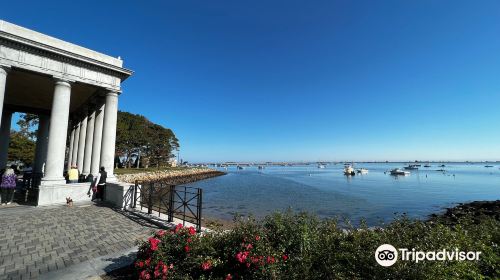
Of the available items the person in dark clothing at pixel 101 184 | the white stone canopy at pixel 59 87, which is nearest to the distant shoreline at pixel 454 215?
the person in dark clothing at pixel 101 184

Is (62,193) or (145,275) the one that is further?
(62,193)

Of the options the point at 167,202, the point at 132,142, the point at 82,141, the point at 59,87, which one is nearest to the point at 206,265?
the point at 167,202

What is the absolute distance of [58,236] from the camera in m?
7.31

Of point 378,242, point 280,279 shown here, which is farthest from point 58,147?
point 378,242

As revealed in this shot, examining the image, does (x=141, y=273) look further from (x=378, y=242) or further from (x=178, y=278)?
(x=378, y=242)

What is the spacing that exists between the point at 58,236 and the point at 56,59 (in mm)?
9619

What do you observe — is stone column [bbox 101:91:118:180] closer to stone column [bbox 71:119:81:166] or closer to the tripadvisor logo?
stone column [bbox 71:119:81:166]

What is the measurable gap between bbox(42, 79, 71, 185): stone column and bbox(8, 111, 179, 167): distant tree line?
97.2ft

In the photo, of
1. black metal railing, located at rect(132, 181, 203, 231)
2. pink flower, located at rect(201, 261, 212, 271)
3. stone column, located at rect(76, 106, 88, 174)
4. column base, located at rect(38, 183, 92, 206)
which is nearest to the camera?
pink flower, located at rect(201, 261, 212, 271)

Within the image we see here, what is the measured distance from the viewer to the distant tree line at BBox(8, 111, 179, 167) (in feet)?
123

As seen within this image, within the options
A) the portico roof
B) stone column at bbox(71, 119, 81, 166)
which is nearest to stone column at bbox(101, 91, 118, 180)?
the portico roof

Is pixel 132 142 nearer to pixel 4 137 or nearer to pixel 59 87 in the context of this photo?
pixel 4 137

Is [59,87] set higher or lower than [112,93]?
lower

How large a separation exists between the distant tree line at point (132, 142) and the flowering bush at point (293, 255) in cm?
4124
